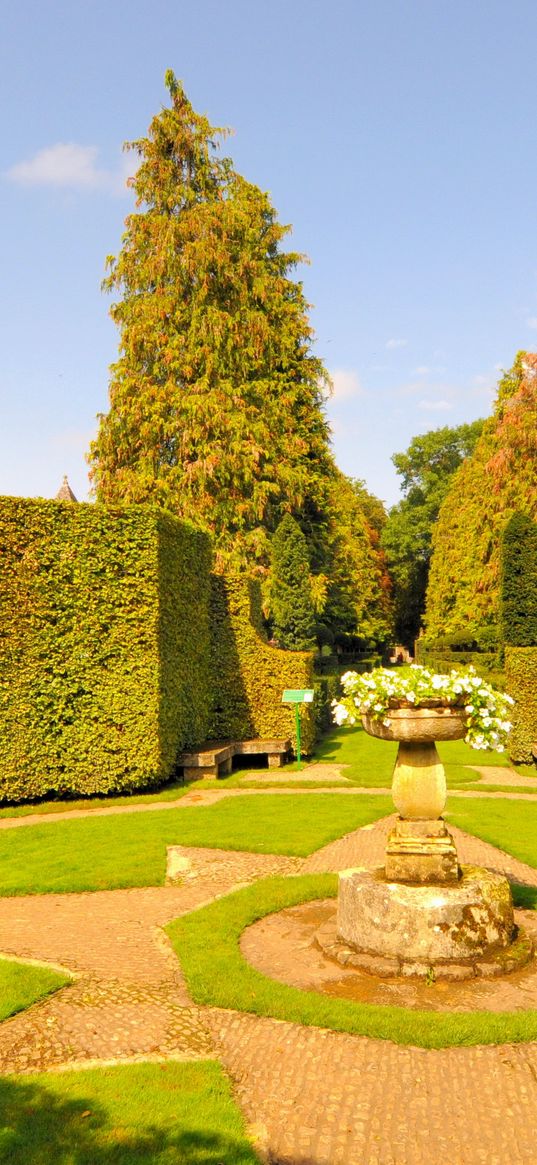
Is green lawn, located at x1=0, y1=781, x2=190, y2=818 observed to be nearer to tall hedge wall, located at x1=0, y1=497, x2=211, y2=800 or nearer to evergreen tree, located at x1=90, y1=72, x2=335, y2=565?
tall hedge wall, located at x1=0, y1=497, x2=211, y2=800

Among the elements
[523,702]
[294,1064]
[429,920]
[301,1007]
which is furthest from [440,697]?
[523,702]

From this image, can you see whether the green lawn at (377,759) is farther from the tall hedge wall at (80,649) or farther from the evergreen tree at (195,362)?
the evergreen tree at (195,362)

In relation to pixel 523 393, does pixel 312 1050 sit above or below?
below

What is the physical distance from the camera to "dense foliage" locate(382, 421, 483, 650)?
6412cm

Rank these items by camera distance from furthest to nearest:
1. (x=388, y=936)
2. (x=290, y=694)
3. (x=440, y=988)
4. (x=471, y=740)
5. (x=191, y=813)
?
(x=290, y=694)
(x=191, y=813)
(x=471, y=740)
(x=388, y=936)
(x=440, y=988)

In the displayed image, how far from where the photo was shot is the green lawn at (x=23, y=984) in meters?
5.76

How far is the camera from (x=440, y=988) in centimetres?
607

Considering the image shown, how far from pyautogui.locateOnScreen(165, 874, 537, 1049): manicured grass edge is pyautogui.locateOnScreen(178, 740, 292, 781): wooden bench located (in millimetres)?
8819

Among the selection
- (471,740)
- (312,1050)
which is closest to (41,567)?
(471,740)

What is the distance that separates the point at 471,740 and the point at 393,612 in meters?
69.5

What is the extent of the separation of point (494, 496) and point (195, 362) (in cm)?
1562

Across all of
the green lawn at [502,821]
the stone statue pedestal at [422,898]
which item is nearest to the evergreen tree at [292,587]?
the green lawn at [502,821]

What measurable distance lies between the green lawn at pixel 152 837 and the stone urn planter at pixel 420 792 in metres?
3.48

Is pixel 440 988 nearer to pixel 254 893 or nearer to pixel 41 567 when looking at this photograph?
pixel 254 893
